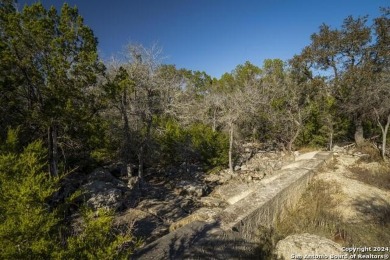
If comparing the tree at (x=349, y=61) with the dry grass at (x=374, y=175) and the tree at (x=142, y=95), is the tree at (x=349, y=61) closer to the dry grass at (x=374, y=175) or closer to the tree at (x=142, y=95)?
the dry grass at (x=374, y=175)

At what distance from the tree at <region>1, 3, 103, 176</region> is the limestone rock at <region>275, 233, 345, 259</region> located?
23.5 ft

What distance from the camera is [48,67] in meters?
8.11

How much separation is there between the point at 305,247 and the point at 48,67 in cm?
876

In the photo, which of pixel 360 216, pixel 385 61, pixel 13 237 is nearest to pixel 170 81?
pixel 360 216

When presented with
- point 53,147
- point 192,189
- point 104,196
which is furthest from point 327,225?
point 53,147

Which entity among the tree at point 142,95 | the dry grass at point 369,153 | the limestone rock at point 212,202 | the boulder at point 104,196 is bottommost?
the limestone rock at point 212,202

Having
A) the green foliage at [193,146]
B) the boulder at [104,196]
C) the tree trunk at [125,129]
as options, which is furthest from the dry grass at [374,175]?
the tree trunk at [125,129]

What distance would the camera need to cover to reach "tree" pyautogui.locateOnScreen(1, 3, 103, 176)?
7.59 meters

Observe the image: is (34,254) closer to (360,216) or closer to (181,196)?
(360,216)

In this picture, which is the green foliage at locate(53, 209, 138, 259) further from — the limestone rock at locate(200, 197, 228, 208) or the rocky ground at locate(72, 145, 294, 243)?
the limestone rock at locate(200, 197, 228, 208)

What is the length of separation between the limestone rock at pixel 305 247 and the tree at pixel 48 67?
23.5ft

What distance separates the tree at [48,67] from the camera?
7594 millimetres

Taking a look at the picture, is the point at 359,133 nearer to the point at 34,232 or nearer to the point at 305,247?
the point at 305,247

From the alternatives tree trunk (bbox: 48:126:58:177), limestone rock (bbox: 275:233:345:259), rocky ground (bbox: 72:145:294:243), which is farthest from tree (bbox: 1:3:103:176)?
limestone rock (bbox: 275:233:345:259)
